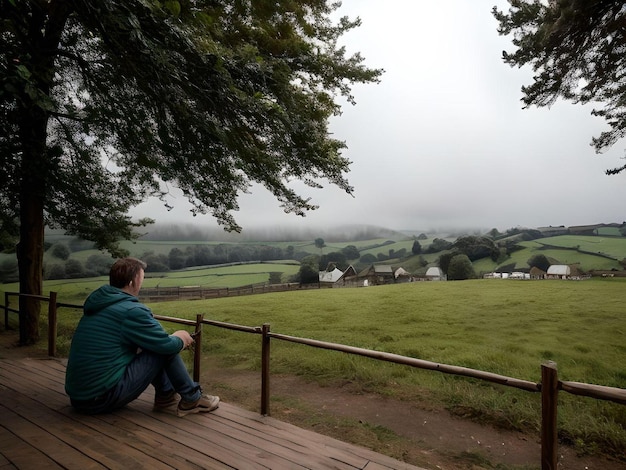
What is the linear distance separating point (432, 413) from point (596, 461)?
1.98m

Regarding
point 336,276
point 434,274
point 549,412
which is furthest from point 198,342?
point 434,274

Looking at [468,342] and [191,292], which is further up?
[468,342]

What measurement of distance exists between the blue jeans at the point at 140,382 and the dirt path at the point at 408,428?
7.52 ft

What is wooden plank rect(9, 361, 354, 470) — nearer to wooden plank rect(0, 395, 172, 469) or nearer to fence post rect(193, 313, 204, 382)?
wooden plank rect(0, 395, 172, 469)

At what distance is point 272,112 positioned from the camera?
4898 mm

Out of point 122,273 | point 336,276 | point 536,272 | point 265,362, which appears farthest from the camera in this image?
point 336,276

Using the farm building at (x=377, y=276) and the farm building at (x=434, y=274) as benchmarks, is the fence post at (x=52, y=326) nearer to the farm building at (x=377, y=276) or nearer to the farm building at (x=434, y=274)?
the farm building at (x=377, y=276)

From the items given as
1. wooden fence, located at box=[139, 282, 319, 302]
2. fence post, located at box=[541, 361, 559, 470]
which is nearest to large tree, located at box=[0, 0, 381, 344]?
fence post, located at box=[541, 361, 559, 470]

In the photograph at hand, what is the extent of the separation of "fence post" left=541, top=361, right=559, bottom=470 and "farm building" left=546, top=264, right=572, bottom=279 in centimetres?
3537

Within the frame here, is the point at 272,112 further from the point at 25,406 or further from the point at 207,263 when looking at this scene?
the point at 207,263

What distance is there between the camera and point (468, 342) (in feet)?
33.7

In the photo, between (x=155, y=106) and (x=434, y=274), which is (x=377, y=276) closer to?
(x=434, y=274)

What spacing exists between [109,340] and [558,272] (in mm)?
39474

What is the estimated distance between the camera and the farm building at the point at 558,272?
102ft
